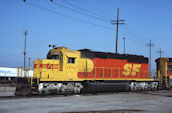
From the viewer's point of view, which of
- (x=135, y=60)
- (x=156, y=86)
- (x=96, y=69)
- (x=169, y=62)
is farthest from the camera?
(x=169, y=62)

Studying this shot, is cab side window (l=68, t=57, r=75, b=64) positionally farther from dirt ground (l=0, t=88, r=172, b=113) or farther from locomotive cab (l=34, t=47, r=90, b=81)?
dirt ground (l=0, t=88, r=172, b=113)

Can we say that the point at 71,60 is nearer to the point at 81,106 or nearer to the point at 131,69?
the point at 131,69

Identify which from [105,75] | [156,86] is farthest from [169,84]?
[105,75]

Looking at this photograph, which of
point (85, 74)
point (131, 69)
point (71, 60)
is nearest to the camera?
point (71, 60)

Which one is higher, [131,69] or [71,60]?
[71,60]

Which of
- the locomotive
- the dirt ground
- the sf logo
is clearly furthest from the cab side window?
the sf logo

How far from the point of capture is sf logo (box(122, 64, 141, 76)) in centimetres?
2113

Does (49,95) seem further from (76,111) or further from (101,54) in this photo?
(76,111)

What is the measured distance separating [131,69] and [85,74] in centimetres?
526

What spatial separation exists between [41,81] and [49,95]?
1.29 metres

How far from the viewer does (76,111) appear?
394 inches

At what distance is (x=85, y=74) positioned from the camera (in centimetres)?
1880

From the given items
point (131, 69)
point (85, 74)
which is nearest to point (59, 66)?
point (85, 74)

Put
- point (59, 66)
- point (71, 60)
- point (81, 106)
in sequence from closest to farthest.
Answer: point (81, 106) → point (59, 66) → point (71, 60)
